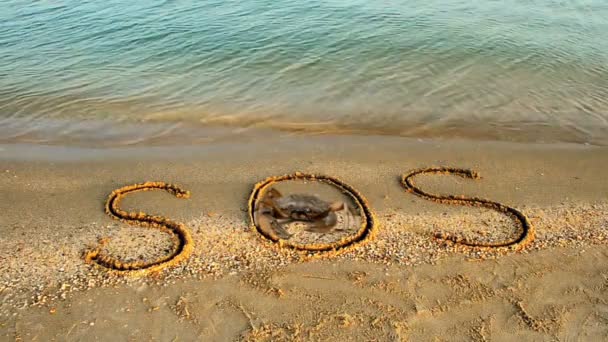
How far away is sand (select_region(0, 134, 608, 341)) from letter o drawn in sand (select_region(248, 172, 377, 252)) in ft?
0.49

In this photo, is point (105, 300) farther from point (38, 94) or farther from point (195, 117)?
point (38, 94)

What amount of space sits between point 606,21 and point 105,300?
62.9 feet

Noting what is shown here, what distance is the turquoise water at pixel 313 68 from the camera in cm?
1017

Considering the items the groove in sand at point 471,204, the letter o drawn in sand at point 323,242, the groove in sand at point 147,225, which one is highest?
the groove in sand at point 147,225

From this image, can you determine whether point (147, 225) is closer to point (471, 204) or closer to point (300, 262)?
point (300, 262)

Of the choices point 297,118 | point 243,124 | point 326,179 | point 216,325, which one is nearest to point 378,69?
point 297,118

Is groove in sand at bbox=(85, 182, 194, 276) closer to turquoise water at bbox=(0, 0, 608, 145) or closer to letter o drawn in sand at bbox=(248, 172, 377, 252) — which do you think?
letter o drawn in sand at bbox=(248, 172, 377, 252)

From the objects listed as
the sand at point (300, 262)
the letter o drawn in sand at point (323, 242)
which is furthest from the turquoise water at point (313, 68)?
the letter o drawn in sand at point (323, 242)

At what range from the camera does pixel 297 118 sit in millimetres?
10289

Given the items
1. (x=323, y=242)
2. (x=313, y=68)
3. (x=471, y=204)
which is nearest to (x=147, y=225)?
(x=323, y=242)

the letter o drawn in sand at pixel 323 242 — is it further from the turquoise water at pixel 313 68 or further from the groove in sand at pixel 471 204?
the turquoise water at pixel 313 68

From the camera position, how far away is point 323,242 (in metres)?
6.14

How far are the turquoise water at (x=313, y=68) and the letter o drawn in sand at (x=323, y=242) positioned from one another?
2.30 m

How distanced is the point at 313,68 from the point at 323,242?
785cm
